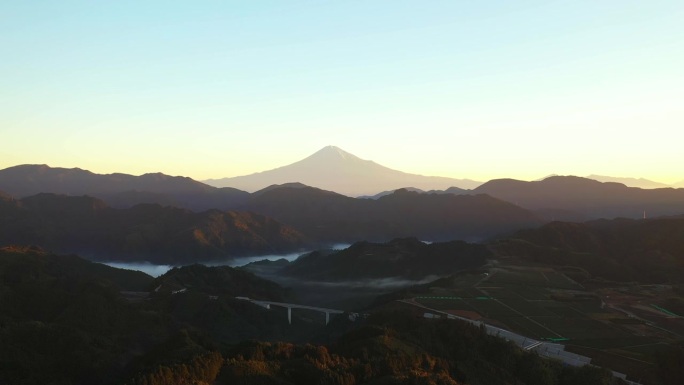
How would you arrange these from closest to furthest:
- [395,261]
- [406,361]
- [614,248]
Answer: [406,361], [395,261], [614,248]

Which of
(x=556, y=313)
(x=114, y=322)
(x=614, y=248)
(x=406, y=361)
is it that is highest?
(x=406, y=361)

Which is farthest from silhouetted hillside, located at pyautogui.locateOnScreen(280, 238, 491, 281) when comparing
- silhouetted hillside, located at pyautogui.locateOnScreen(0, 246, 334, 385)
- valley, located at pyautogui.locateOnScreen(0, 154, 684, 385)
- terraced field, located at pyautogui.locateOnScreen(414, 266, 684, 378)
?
terraced field, located at pyautogui.locateOnScreen(414, 266, 684, 378)

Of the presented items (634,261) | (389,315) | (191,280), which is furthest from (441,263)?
(389,315)

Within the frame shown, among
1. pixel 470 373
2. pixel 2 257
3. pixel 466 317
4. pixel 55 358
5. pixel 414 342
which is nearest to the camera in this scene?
pixel 470 373

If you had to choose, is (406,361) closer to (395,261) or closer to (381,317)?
(381,317)

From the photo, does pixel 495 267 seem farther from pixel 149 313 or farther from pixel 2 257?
pixel 2 257

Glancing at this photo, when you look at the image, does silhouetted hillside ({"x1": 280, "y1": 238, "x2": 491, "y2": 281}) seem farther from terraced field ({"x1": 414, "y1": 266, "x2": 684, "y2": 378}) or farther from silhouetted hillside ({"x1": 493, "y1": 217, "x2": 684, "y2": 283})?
terraced field ({"x1": 414, "y1": 266, "x2": 684, "y2": 378})

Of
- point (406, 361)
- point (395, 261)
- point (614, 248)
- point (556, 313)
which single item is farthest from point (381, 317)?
point (614, 248)

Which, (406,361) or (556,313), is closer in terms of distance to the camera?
(406,361)
